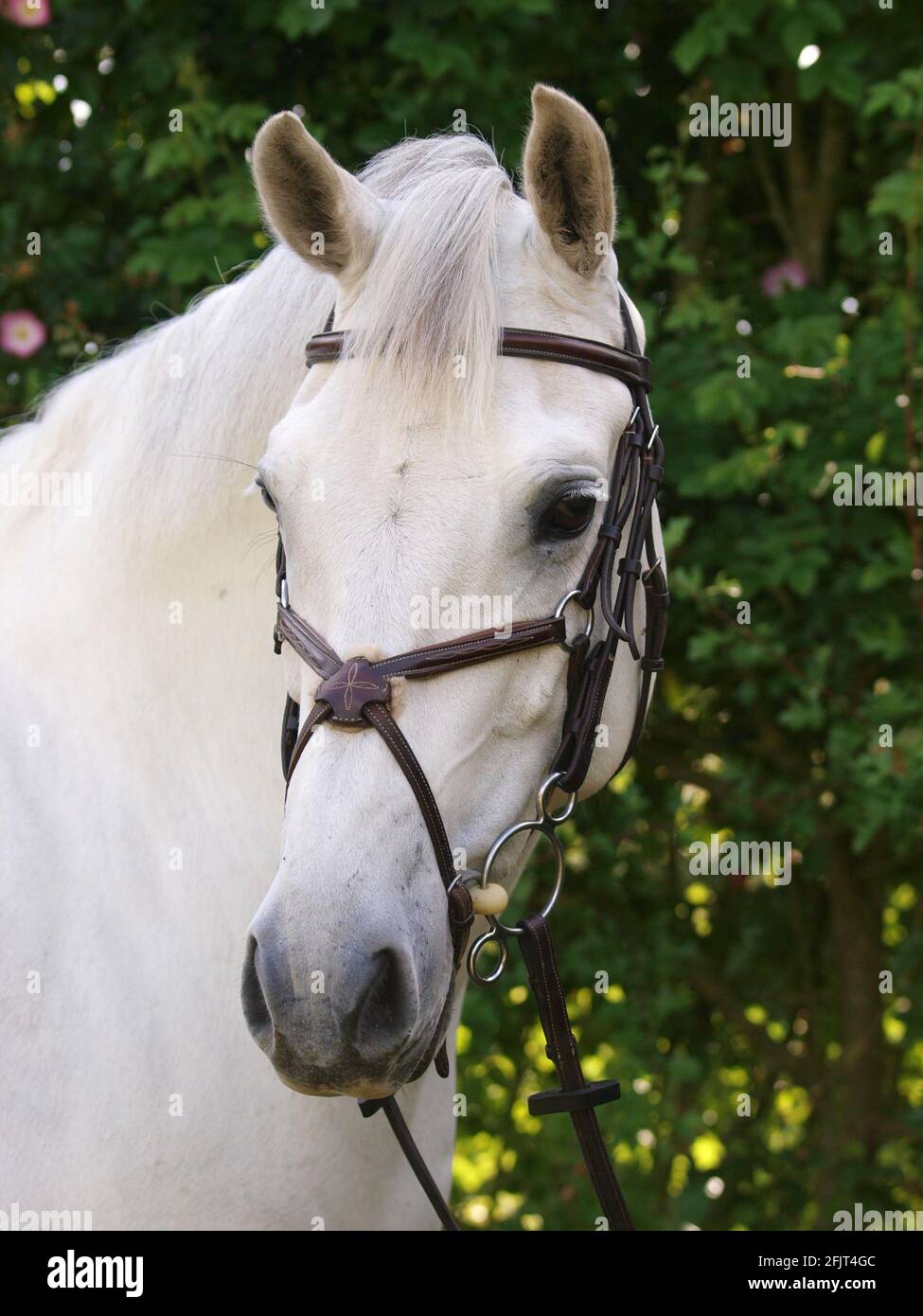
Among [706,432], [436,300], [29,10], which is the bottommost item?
[436,300]

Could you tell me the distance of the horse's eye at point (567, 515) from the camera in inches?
63.7

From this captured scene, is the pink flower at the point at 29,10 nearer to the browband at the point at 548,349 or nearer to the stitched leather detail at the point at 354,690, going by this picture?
the browband at the point at 548,349

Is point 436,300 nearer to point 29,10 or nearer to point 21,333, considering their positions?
point 21,333

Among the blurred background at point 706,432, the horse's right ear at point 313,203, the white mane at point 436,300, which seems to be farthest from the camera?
the blurred background at point 706,432

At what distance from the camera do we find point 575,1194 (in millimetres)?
3969

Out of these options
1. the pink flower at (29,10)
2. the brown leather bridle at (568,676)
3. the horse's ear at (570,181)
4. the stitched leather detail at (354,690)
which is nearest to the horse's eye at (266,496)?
the brown leather bridle at (568,676)

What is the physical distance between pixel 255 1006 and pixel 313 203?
1143 millimetres

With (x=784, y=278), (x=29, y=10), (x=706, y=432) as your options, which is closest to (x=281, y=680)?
(x=706, y=432)

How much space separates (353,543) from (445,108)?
7.28ft

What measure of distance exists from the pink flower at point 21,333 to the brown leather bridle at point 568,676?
6.67ft

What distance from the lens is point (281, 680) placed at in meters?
1.95

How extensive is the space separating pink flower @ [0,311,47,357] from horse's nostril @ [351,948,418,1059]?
2733 mm

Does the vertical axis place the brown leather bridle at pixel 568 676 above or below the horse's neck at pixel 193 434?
below
